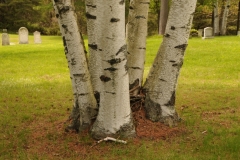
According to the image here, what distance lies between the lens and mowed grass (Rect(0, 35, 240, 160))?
13.8 ft

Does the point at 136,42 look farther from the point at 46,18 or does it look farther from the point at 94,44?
the point at 46,18

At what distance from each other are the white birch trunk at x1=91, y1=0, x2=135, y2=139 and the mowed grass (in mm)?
224

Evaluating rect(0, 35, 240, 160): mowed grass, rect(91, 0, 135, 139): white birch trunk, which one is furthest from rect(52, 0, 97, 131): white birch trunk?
rect(0, 35, 240, 160): mowed grass

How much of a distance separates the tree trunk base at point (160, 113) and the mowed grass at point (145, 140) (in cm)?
29

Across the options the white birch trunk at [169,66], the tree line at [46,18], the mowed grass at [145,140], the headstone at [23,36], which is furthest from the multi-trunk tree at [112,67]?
the tree line at [46,18]

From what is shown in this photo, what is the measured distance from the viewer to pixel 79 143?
446cm

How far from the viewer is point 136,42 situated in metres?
5.32

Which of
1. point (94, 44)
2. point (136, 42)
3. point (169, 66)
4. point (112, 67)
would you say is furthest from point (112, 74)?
point (136, 42)

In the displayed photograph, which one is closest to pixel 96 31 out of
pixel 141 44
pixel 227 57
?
pixel 141 44

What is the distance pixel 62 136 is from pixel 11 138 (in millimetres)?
757

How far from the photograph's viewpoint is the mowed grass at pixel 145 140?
4.19 metres

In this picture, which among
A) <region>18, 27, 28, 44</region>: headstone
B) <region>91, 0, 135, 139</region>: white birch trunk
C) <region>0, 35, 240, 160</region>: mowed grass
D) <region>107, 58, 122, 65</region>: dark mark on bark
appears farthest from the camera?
<region>18, 27, 28, 44</region>: headstone

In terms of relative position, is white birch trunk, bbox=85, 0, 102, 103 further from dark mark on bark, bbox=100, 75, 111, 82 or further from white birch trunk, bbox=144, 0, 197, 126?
white birch trunk, bbox=144, 0, 197, 126

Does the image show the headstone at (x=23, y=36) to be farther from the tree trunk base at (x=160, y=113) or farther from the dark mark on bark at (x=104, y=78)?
the dark mark on bark at (x=104, y=78)
